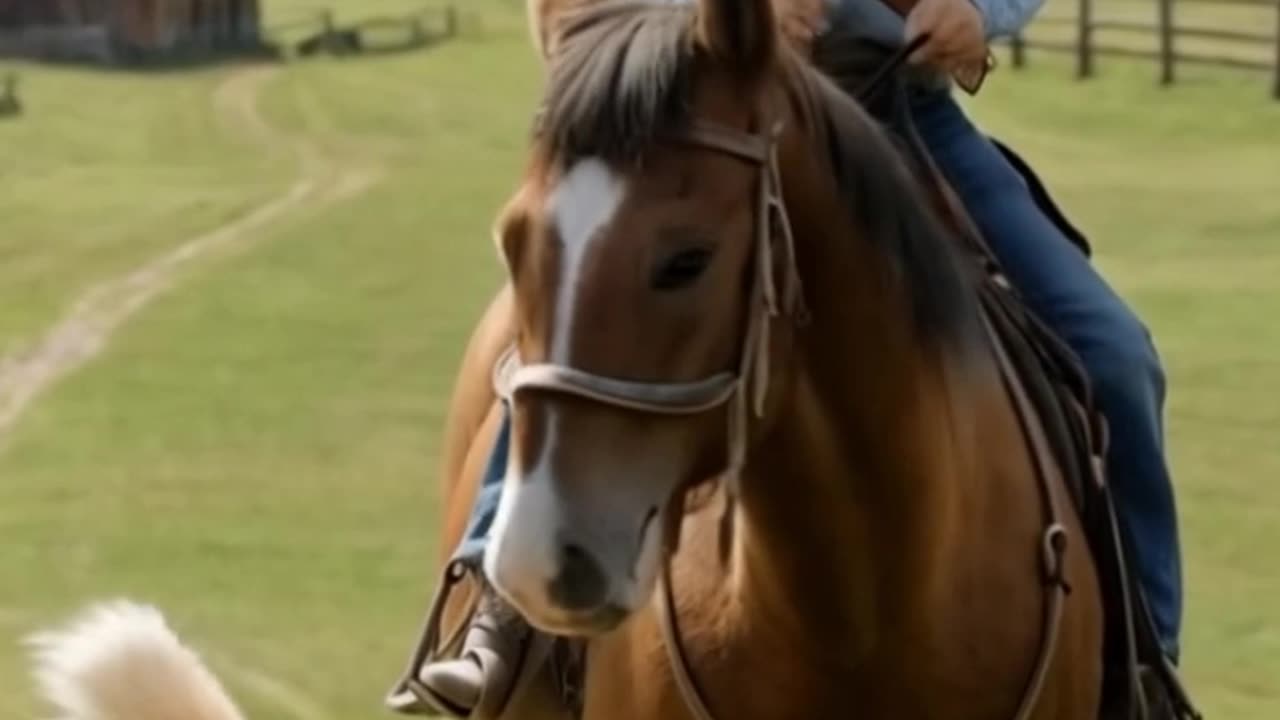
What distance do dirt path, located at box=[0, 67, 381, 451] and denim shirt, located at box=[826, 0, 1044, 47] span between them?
13.3 metres

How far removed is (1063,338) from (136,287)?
20643 millimetres

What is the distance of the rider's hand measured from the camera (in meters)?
4.94

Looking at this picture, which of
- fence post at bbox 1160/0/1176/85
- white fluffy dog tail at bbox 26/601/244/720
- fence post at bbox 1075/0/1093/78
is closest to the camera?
white fluffy dog tail at bbox 26/601/244/720

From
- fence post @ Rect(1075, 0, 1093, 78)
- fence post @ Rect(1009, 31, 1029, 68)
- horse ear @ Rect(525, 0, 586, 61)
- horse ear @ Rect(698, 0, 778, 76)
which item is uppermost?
horse ear @ Rect(698, 0, 778, 76)

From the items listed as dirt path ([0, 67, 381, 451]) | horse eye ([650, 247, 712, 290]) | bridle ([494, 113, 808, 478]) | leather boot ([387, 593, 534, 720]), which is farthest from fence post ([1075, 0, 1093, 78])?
horse eye ([650, 247, 712, 290])

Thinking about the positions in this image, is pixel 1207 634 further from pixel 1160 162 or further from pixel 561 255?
pixel 1160 162

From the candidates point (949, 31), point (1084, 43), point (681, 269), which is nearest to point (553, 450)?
point (681, 269)

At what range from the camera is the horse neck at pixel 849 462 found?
4.23m

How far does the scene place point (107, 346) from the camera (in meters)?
21.8

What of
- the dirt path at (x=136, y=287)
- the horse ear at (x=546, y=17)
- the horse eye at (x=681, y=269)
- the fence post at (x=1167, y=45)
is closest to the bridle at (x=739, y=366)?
the horse eye at (x=681, y=269)

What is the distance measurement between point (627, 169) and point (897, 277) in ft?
2.18

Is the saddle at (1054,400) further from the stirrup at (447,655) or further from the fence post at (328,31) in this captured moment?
the fence post at (328,31)

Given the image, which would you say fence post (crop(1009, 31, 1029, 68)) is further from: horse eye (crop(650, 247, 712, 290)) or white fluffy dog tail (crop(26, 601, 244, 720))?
horse eye (crop(650, 247, 712, 290))

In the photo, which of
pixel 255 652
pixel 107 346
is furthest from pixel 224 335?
pixel 255 652
